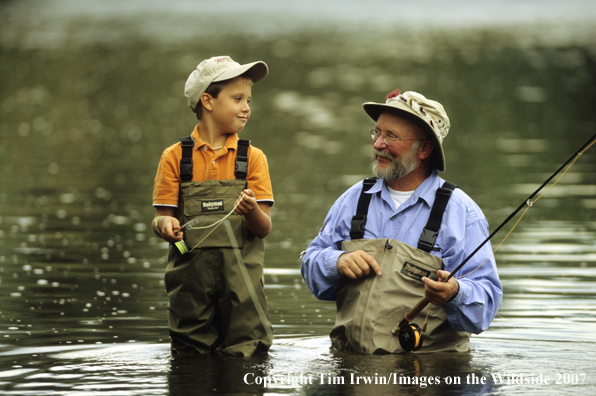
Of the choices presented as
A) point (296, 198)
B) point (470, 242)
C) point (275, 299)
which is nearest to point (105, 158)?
point (296, 198)

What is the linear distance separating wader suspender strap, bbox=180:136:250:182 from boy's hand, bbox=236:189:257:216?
26cm

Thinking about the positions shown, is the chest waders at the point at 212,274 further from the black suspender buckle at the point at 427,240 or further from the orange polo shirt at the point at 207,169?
the black suspender buckle at the point at 427,240

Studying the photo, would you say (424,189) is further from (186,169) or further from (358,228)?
(186,169)

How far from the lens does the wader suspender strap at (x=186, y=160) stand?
5.57m

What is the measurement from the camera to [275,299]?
784cm

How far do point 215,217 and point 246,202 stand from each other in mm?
297

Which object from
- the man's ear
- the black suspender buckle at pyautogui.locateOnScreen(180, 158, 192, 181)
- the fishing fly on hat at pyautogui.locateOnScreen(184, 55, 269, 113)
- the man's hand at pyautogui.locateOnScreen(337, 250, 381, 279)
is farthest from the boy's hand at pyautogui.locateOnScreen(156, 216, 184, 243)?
the man's ear

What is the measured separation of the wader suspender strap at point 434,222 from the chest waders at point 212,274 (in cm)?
92

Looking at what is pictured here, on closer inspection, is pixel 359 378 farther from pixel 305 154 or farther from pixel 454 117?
pixel 454 117

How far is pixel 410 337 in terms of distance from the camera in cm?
545

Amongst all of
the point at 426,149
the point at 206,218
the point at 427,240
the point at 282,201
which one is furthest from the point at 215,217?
the point at 282,201

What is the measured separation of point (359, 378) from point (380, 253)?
800 mm

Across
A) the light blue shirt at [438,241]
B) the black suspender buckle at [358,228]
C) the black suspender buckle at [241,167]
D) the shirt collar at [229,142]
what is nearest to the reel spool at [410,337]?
the light blue shirt at [438,241]

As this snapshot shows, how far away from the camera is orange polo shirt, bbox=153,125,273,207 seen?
5.57 m
